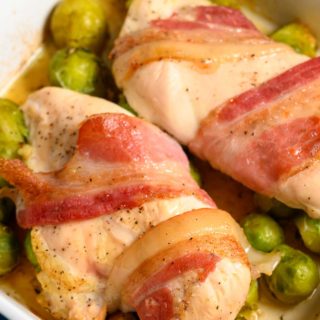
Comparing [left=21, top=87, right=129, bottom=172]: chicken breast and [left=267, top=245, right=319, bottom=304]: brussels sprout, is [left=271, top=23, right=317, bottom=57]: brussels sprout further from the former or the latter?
[left=267, top=245, right=319, bottom=304]: brussels sprout

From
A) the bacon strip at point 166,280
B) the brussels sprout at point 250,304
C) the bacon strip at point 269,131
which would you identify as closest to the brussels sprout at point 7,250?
the bacon strip at point 166,280

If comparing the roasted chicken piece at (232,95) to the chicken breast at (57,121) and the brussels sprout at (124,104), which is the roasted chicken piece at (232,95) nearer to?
the brussels sprout at (124,104)

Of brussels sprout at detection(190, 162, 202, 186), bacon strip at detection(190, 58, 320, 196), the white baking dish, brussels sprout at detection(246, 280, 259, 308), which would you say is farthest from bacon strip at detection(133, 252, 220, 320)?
the white baking dish

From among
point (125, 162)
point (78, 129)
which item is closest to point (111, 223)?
point (125, 162)

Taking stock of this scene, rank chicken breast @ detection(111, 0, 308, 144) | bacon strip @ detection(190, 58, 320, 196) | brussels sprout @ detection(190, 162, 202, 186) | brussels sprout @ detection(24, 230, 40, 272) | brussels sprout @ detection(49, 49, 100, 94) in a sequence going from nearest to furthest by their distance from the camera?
bacon strip @ detection(190, 58, 320, 196), brussels sprout @ detection(24, 230, 40, 272), chicken breast @ detection(111, 0, 308, 144), brussels sprout @ detection(190, 162, 202, 186), brussels sprout @ detection(49, 49, 100, 94)

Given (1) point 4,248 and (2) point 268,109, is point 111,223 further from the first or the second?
(2) point 268,109
